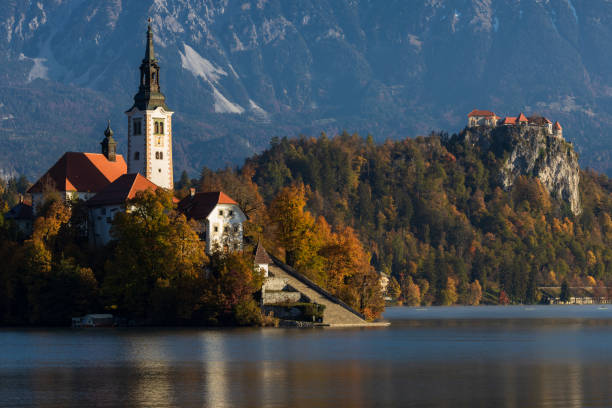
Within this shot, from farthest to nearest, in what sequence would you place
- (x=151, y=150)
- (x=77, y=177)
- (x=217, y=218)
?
1. (x=151, y=150)
2. (x=77, y=177)
3. (x=217, y=218)

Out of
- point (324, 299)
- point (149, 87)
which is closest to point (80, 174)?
point (149, 87)

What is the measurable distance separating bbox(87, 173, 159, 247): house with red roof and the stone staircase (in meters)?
17.7

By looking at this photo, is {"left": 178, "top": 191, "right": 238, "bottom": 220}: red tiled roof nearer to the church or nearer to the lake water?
the church

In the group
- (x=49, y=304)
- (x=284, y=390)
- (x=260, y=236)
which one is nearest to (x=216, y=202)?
(x=260, y=236)

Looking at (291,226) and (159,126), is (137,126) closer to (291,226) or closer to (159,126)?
(159,126)

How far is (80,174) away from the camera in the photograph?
149m

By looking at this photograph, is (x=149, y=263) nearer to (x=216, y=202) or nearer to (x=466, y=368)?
(x=216, y=202)

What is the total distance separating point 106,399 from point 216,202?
246ft

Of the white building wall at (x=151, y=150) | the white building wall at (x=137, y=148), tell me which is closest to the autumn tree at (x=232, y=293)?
the white building wall at (x=151, y=150)

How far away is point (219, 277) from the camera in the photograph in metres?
125

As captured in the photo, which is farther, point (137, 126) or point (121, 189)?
point (137, 126)

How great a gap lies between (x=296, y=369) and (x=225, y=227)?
6034 centimetres

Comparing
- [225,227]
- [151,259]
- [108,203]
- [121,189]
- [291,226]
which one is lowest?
[151,259]

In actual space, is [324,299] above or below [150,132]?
below
